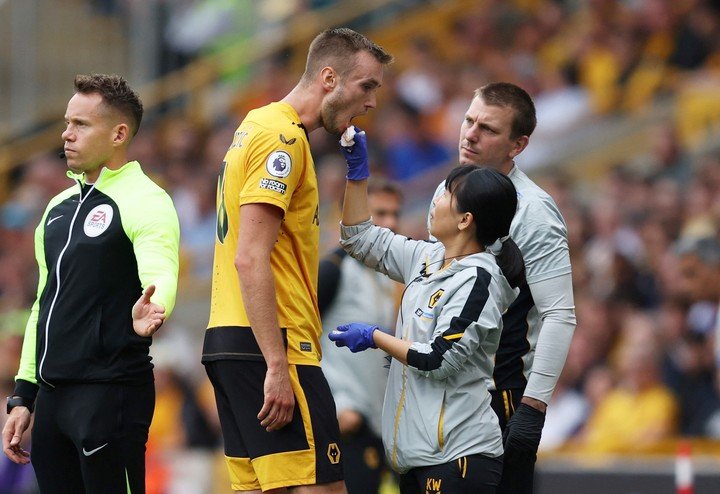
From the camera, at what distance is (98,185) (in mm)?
5789

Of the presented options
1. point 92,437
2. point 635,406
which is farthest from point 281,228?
point 635,406

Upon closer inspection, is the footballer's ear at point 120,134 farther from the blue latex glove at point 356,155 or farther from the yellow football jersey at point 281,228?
the blue latex glove at point 356,155

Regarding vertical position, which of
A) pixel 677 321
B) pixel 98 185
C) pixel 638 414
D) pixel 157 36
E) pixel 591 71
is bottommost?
pixel 638 414

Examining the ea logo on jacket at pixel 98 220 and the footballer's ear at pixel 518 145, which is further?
the footballer's ear at pixel 518 145

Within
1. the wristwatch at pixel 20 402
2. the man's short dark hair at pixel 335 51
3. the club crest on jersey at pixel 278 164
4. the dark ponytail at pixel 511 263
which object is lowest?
the wristwatch at pixel 20 402

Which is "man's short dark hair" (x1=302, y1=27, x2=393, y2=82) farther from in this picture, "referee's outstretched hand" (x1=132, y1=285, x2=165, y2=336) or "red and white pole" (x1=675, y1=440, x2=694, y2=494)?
"red and white pole" (x1=675, y1=440, x2=694, y2=494)

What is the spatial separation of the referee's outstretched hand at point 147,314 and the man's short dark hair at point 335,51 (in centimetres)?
117

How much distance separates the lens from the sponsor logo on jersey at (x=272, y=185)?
5.33 metres

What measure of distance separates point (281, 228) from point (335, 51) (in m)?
0.79

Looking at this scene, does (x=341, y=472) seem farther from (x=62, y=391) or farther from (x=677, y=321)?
(x=677, y=321)

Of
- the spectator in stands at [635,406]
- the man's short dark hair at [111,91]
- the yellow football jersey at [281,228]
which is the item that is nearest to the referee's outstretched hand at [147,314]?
the yellow football jersey at [281,228]

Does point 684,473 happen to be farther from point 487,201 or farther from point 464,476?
point 487,201

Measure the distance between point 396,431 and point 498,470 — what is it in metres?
0.44

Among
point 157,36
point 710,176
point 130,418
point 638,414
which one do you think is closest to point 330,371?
point 130,418
